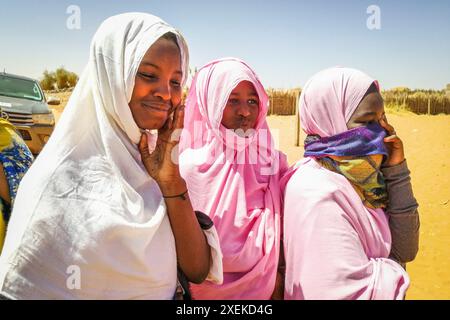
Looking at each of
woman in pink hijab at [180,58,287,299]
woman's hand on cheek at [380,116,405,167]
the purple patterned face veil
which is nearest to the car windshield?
woman in pink hijab at [180,58,287,299]

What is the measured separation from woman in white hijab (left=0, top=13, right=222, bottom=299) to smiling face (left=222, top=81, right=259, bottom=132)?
78cm

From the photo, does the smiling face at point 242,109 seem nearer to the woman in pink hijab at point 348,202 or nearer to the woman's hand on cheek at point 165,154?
the woman in pink hijab at point 348,202

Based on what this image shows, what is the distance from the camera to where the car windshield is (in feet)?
28.9

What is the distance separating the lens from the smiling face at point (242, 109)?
8.20 feet

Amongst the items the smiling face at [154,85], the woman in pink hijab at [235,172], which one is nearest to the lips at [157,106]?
the smiling face at [154,85]

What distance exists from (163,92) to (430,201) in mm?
7944

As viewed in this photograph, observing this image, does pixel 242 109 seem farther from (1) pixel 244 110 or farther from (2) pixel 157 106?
(2) pixel 157 106

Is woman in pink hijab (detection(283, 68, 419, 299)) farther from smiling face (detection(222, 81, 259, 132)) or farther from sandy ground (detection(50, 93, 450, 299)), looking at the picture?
sandy ground (detection(50, 93, 450, 299))

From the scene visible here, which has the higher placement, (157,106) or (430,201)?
(157,106)

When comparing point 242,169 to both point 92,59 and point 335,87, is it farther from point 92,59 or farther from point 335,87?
point 92,59

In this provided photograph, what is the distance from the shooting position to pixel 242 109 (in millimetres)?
2514

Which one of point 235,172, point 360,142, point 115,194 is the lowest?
point 235,172

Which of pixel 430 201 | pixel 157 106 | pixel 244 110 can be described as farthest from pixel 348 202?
pixel 430 201
